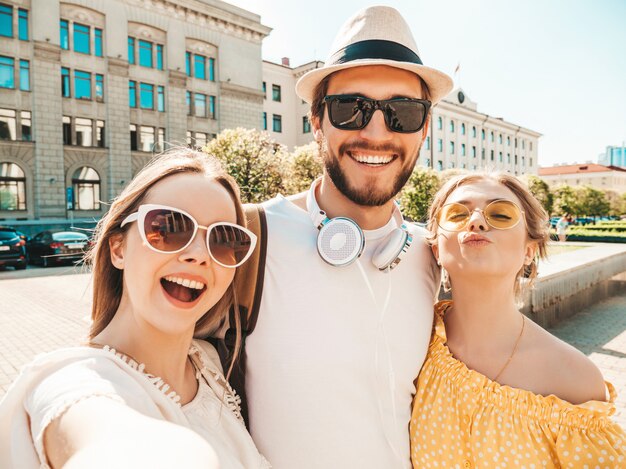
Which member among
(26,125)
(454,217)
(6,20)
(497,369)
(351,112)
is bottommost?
(497,369)

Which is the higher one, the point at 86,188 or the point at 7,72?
the point at 7,72

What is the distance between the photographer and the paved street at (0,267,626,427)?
21.3 ft

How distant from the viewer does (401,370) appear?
6.30ft

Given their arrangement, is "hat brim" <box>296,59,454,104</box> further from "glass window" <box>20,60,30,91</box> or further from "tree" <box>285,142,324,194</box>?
"glass window" <box>20,60,30,91</box>

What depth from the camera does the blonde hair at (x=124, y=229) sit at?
1.68 metres

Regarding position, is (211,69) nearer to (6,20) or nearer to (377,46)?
(6,20)

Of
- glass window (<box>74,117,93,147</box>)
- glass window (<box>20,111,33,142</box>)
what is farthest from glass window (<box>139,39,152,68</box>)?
glass window (<box>20,111,33,142</box>)

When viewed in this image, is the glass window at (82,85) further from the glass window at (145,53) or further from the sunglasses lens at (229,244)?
the sunglasses lens at (229,244)

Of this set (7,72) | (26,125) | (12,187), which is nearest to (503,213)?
(12,187)

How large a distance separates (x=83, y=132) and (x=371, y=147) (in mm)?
33259

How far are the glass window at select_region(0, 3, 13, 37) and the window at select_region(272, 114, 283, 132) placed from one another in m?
23.0

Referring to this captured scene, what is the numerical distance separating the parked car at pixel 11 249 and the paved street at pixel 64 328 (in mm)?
4313

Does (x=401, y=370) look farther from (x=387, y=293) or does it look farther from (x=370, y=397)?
(x=387, y=293)

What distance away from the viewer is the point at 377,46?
6.55 ft
